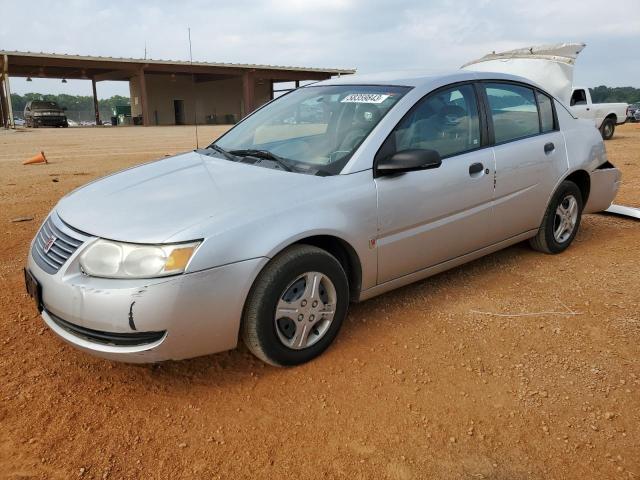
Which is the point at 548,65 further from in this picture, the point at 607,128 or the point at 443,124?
the point at 443,124

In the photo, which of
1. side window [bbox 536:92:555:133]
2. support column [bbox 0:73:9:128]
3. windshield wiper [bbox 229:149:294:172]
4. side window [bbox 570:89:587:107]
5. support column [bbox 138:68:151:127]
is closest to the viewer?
windshield wiper [bbox 229:149:294:172]

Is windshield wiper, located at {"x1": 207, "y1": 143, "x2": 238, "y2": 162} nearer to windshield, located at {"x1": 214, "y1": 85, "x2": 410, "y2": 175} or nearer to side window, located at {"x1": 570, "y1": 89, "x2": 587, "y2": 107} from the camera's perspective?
windshield, located at {"x1": 214, "y1": 85, "x2": 410, "y2": 175}

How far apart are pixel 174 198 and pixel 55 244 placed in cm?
65

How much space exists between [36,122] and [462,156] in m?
33.3

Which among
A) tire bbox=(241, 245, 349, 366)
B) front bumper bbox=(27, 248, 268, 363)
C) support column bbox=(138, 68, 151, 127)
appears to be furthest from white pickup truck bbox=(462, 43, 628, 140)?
support column bbox=(138, 68, 151, 127)

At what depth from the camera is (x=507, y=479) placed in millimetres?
2096

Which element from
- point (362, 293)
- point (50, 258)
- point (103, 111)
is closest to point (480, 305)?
point (362, 293)

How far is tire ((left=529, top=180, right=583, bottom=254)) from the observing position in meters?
4.47

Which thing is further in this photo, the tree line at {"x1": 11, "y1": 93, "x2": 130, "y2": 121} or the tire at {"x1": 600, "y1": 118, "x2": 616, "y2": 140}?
the tree line at {"x1": 11, "y1": 93, "x2": 130, "y2": 121}

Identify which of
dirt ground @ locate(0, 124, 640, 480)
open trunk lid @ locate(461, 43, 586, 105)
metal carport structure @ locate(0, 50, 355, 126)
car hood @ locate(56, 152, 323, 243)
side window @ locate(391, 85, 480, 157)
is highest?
metal carport structure @ locate(0, 50, 355, 126)

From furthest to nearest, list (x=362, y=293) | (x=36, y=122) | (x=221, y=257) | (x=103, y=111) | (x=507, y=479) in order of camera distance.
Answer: (x=103, y=111) → (x=36, y=122) → (x=362, y=293) → (x=221, y=257) → (x=507, y=479)

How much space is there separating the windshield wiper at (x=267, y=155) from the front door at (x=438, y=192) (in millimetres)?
557

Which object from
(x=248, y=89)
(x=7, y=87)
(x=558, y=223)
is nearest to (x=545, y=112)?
(x=558, y=223)

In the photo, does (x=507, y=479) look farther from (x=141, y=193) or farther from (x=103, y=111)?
(x=103, y=111)
